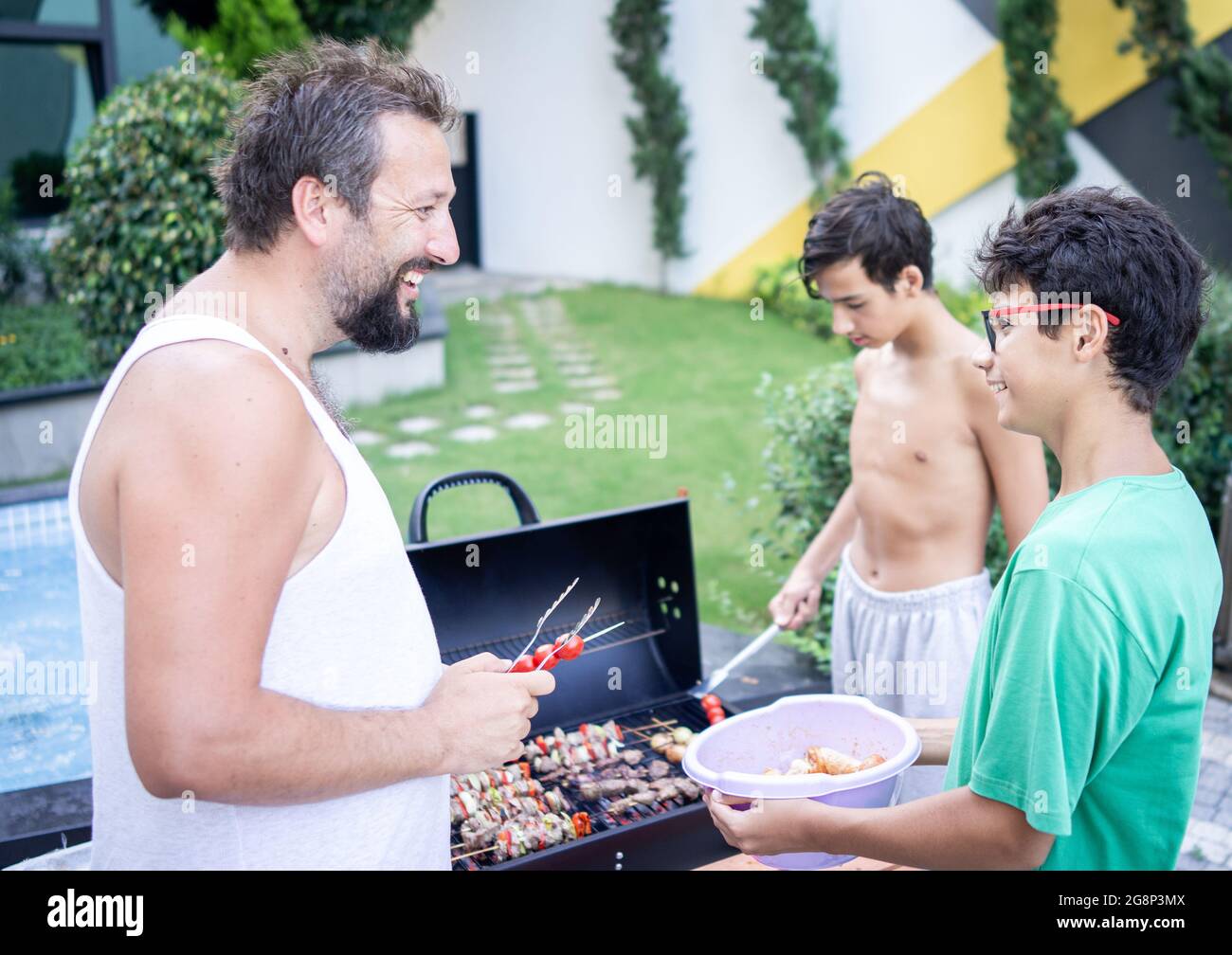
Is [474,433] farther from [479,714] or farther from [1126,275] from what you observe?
[1126,275]

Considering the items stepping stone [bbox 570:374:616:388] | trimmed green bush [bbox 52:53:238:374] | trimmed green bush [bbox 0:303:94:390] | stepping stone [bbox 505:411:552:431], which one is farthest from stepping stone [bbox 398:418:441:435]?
trimmed green bush [bbox 52:53:238:374]

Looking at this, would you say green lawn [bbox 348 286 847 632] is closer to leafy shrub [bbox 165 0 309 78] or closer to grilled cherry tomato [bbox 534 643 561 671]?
leafy shrub [bbox 165 0 309 78]

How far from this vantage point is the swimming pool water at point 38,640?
2.91m

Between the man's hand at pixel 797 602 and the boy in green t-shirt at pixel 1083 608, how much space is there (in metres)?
1.31

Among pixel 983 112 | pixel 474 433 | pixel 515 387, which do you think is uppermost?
pixel 983 112

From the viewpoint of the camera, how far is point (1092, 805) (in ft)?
4.69

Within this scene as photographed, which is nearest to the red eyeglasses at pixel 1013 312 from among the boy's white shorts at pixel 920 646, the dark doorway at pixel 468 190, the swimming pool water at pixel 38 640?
the boy's white shorts at pixel 920 646

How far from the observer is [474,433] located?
298 inches

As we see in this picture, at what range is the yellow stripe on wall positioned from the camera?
9.34 metres

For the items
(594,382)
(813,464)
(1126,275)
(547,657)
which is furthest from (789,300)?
(1126,275)

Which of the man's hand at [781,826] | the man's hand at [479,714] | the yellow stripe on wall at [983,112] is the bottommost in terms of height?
the man's hand at [781,826]

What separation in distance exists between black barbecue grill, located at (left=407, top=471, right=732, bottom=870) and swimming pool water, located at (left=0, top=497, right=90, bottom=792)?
3.36 feet

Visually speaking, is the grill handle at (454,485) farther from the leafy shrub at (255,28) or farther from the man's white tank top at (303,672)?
the leafy shrub at (255,28)

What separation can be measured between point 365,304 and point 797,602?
174 cm
